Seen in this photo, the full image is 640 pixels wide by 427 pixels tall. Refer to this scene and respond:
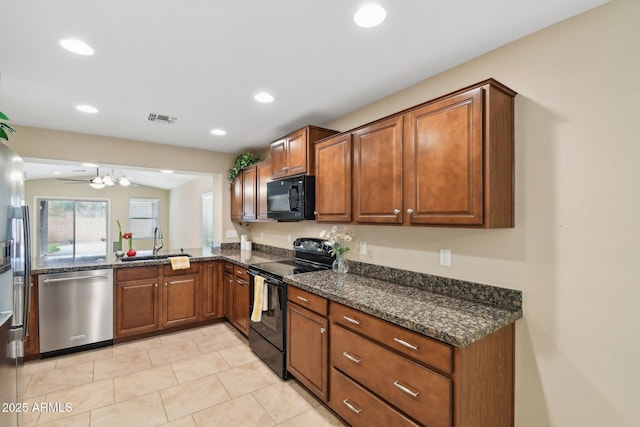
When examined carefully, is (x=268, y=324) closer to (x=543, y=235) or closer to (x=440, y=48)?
(x=543, y=235)

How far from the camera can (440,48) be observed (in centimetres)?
183

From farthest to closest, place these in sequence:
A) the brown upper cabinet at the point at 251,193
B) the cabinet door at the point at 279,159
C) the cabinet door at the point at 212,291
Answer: the cabinet door at the point at 212,291, the brown upper cabinet at the point at 251,193, the cabinet door at the point at 279,159

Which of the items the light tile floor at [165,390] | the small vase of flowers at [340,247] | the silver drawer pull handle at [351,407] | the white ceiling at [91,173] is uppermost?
the white ceiling at [91,173]

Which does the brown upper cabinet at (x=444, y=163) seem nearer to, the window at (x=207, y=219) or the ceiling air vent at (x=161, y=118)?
the ceiling air vent at (x=161, y=118)

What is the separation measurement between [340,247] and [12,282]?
7.41 ft

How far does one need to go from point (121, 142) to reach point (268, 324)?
3.04 m

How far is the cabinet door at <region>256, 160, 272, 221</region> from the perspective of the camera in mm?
3734

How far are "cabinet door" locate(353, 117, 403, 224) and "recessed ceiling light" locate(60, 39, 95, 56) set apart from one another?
1.86 metres

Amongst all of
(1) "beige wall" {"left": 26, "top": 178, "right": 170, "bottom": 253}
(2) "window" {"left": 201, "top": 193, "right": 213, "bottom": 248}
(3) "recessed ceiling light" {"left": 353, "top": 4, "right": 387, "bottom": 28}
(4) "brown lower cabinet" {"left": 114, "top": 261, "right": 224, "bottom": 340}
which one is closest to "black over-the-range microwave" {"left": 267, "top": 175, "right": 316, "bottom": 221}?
(4) "brown lower cabinet" {"left": 114, "top": 261, "right": 224, "bottom": 340}

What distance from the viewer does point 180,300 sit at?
147 inches

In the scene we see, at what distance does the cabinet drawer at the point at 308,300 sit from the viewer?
217 cm

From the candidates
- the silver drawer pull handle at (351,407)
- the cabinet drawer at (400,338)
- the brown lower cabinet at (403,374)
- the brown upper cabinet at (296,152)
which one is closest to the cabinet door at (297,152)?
the brown upper cabinet at (296,152)

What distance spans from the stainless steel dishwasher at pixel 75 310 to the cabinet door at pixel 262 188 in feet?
5.95

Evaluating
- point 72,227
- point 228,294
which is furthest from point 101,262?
point 72,227
